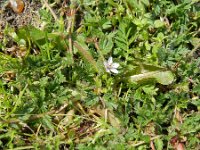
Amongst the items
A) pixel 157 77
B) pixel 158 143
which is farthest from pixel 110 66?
pixel 158 143

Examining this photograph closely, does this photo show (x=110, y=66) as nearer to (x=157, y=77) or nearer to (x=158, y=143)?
(x=157, y=77)

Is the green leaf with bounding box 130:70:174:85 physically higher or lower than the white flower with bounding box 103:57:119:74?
lower

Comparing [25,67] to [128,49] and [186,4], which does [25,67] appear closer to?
[128,49]

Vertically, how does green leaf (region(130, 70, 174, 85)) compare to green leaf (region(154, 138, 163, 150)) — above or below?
above

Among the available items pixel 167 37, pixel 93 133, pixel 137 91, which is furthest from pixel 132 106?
pixel 167 37

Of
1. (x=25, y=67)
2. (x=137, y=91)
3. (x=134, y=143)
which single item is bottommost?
(x=134, y=143)

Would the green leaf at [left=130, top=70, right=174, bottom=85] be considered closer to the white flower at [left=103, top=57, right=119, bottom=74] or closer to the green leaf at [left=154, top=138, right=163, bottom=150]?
the white flower at [left=103, top=57, right=119, bottom=74]

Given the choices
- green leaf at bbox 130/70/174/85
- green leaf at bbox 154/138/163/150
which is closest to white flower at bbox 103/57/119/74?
green leaf at bbox 130/70/174/85

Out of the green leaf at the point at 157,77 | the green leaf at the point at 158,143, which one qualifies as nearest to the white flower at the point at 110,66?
the green leaf at the point at 157,77

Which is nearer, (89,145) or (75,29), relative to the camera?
(89,145)

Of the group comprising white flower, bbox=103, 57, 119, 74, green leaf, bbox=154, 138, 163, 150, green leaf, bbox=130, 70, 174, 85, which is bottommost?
green leaf, bbox=154, 138, 163, 150

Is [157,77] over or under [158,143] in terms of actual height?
over
